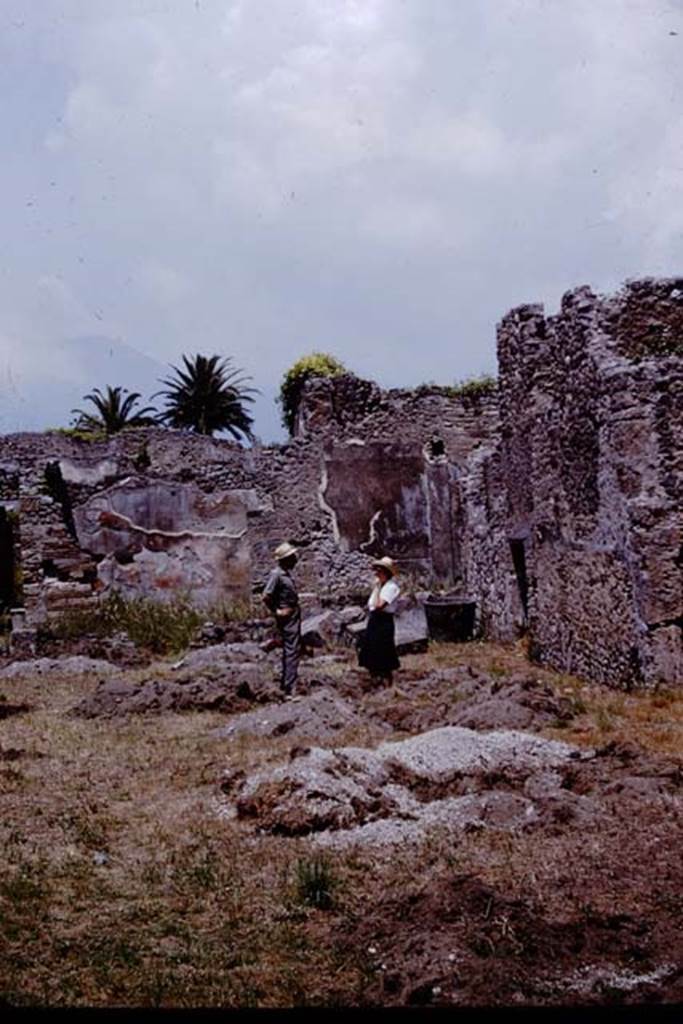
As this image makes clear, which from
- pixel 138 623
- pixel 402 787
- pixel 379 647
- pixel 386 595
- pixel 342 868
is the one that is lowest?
pixel 342 868

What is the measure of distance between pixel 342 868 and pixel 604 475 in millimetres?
6779

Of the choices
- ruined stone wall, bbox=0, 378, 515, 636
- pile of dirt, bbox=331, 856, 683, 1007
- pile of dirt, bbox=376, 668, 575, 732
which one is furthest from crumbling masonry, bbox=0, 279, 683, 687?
pile of dirt, bbox=331, 856, 683, 1007

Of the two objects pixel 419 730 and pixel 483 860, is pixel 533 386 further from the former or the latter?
pixel 483 860

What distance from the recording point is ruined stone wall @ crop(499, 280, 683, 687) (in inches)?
449

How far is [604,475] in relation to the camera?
12234mm

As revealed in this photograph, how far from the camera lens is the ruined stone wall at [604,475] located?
37.4ft

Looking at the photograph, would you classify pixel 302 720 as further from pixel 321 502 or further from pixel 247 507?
pixel 247 507

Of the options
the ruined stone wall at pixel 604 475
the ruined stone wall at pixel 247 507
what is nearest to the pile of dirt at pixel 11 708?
the ruined stone wall at pixel 604 475

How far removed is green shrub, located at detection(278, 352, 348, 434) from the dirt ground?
57.6 feet

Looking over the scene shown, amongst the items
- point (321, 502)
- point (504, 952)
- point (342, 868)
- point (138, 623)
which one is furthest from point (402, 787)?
point (321, 502)

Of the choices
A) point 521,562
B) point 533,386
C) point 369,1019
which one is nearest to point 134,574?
point 521,562

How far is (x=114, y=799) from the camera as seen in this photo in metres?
8.48

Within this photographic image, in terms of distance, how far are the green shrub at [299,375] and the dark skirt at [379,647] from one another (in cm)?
1465

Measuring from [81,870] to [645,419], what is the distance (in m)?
7.24
